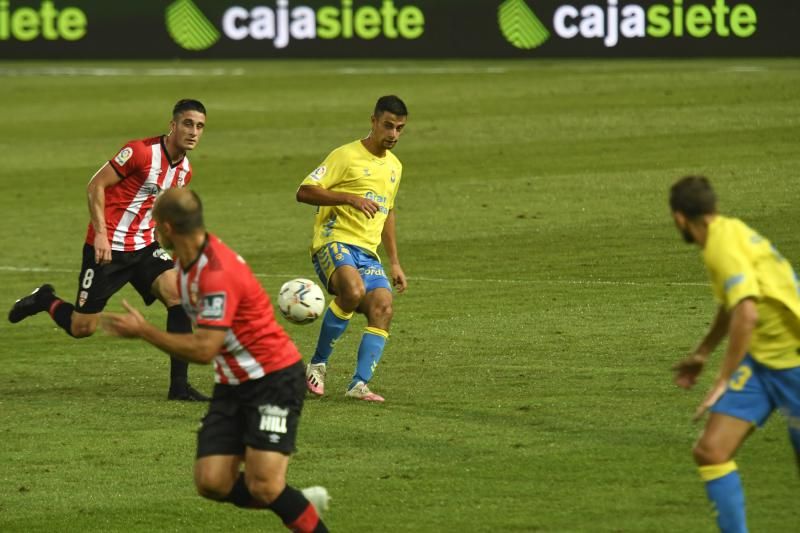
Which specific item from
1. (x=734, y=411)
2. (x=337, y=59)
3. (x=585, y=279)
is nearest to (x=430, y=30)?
(x=337, y=59)

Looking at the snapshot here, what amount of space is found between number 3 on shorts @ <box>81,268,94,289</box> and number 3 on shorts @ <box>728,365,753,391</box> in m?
5.62

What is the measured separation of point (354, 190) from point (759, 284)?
15.8ft

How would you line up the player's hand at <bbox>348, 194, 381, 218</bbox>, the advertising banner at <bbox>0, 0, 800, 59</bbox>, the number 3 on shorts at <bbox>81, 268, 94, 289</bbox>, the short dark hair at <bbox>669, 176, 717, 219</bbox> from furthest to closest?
the advertising banner at <bbox>0, 0, 800, 59</bbox>, the number 3 on shorts at <bbox>81, 268, 94, 289</bbox>, the player's hand at <bbox>348, 194, 381, 218</bbox>, the short dark hair at <bbox>669, 176, 717, 219</bbox>

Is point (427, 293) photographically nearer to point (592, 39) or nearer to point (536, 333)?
point (536, 333)

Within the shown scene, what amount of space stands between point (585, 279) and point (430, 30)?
56.6 feet

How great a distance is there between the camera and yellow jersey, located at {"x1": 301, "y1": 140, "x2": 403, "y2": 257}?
11.3 metres

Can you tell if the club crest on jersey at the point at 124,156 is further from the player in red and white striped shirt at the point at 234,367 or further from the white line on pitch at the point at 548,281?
the white line on pitch at the point at 548,281

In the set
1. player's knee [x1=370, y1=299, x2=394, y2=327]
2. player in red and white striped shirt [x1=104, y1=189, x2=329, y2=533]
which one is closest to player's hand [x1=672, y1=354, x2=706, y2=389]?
player in red and white striped shirt [x1=104, y1=189, x2=329, y2=533]

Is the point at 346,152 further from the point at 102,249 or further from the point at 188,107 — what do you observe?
the point at 102,249

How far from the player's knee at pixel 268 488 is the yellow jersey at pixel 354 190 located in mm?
4214

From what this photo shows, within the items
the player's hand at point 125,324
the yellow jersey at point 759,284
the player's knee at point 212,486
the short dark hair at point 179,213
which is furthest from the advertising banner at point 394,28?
the player's hand at point 125,324

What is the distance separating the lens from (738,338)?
6.74m

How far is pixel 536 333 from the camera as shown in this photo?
1284 cm

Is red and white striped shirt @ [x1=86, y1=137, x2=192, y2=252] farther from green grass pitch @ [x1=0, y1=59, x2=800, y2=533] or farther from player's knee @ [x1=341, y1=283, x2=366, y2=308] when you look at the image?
player's knee @ [x1=341, y1=283, x2=366, y2=308]
